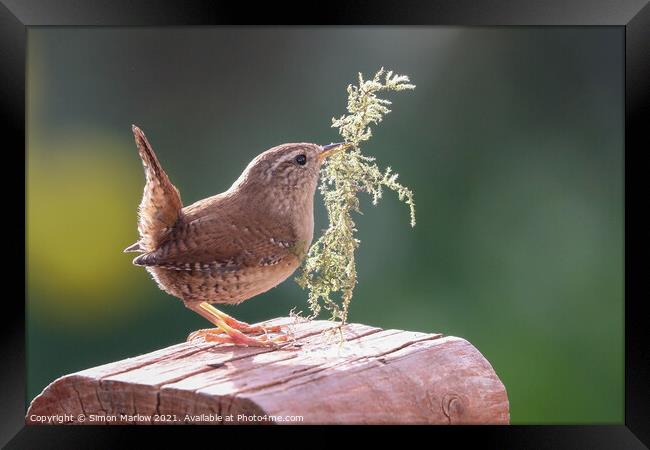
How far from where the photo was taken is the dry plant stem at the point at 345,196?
3.19 meters

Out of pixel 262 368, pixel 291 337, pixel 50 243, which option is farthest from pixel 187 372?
pixel 50 243

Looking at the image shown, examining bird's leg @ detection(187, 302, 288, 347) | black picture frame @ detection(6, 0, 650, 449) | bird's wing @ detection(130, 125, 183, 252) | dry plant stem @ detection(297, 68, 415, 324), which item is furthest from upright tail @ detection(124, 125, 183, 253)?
dry plant stem @ detection(297, 68, 415, 324)

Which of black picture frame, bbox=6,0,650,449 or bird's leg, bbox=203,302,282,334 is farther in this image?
bird's leg, bbox=203,302,282,334

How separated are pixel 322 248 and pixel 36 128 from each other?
1311 millimetres

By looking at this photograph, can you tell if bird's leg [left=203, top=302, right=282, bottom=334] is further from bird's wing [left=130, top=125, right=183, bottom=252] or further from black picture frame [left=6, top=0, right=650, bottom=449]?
black picture frame [left=6, top=0, right=650, bottom=449]

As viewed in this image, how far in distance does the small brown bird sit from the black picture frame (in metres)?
0.52

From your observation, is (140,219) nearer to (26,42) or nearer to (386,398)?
(26,42)

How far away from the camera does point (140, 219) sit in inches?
136

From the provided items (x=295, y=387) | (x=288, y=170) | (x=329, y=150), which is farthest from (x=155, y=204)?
(x=295, y=387)

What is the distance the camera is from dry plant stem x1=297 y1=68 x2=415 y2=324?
3193 mm

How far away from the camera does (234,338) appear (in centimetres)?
351
